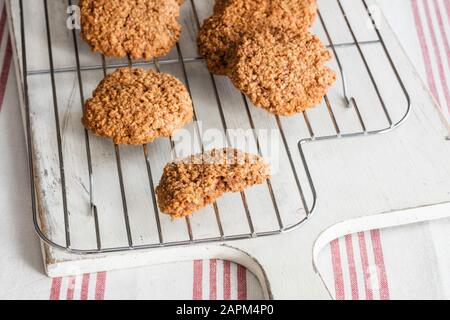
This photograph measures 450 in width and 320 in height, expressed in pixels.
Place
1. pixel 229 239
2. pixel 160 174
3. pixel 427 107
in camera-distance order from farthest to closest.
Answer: pixel 427 107, pixel 160 174, pixel 229 239

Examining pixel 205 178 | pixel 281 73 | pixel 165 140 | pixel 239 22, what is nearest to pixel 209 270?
pixel 205 178

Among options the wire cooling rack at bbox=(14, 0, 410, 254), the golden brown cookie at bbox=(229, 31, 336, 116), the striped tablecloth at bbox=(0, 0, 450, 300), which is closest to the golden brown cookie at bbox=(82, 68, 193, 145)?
the wire cooling rack at bbox=(14, 0, 410, 254)

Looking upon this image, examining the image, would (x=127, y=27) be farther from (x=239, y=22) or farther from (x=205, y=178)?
(x=205, y=178)

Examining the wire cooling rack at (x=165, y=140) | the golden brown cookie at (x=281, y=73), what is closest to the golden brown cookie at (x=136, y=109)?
the wire cooling rack at (x=165, y=140)

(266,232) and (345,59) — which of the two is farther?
(345,59)

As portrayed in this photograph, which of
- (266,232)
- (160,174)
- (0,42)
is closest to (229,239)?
(266,232)

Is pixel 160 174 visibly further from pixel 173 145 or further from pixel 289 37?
pixel 289 37

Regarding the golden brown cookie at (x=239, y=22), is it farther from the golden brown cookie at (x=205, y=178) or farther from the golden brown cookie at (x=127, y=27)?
the golden brown cookie at (x=205, y=178)
